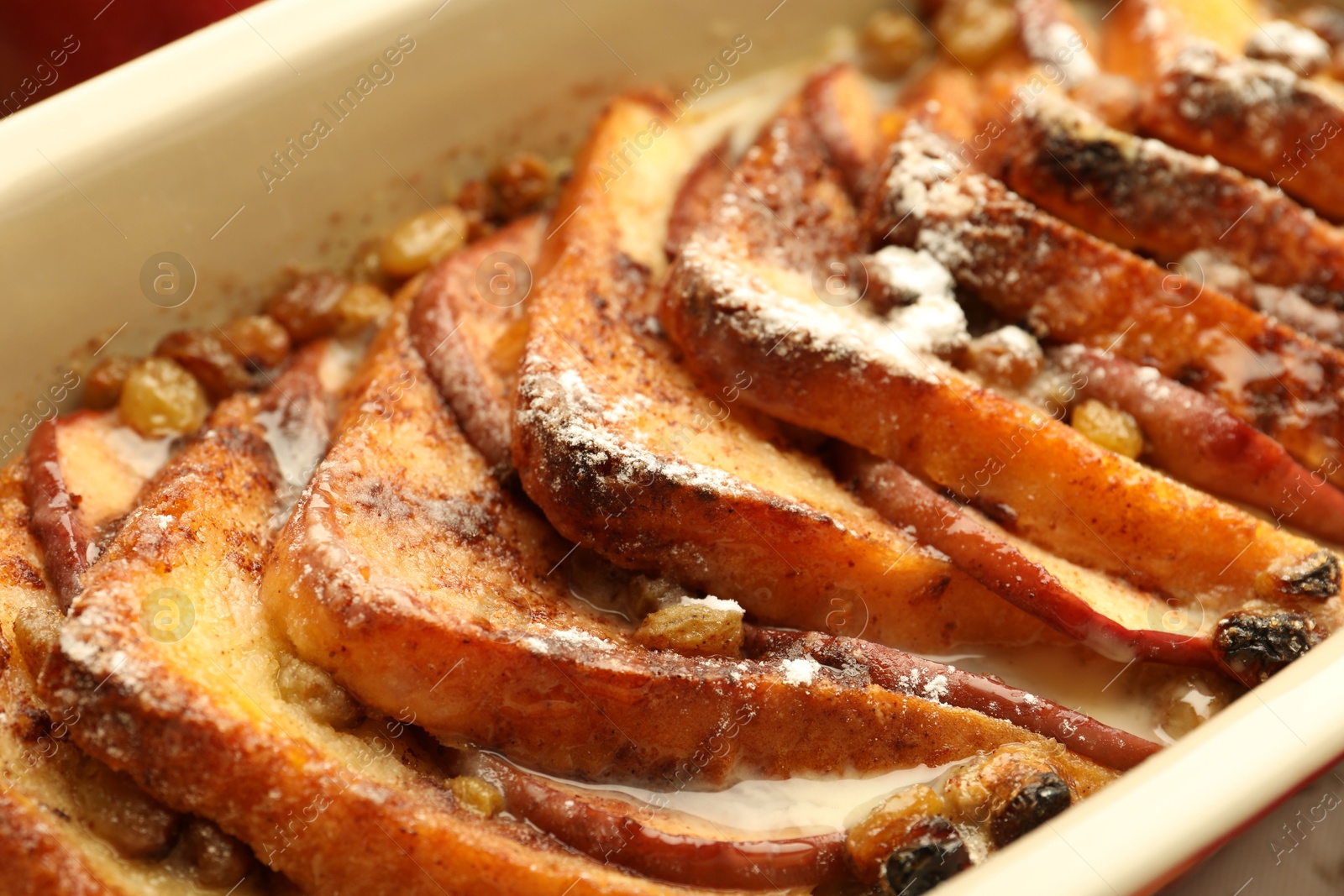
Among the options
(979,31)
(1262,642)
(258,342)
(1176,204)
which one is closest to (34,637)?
(258,342)

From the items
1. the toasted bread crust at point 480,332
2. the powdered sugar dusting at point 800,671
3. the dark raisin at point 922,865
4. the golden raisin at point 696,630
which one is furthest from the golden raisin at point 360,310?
the dark raisin at point 922,865

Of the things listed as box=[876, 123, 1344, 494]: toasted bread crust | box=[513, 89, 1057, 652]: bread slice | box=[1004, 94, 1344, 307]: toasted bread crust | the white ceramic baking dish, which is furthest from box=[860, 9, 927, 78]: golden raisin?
box=[513, 89, 1057, 652]: bread slice

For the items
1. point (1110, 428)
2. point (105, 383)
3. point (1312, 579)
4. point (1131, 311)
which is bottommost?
point (1312, 579)

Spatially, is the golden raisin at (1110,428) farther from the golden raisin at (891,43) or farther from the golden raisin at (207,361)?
the golden raisin at (207,361)

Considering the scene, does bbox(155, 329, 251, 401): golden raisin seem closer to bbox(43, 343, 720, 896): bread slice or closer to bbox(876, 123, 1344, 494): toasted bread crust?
bbox(43, 343, 720, 896): bread slice

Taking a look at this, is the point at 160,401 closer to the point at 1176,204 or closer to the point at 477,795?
the point at 477,795
